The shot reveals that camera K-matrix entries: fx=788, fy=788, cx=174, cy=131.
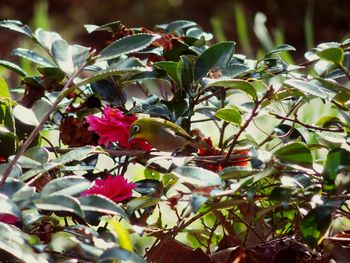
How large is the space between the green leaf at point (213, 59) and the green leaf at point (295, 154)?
0.17 metres

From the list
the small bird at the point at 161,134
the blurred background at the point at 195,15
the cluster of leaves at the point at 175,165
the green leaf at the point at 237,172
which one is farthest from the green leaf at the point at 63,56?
the blurred background at the point at 195,15

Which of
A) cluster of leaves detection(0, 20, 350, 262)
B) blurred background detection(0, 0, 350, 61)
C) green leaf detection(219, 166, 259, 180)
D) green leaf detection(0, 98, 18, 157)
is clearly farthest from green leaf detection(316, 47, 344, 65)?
blurred background detection(0, 0, 350, 61)

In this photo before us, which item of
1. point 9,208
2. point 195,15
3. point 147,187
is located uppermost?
point 9,208

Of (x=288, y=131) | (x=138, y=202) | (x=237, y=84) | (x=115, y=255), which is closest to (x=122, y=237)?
(x=115, y=255)

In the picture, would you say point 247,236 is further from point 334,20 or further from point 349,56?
point 334,20

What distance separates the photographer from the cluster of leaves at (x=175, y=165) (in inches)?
30.3

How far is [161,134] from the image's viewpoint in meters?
0.91

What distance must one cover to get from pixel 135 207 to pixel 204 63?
0.20 m

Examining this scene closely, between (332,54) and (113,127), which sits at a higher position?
(332,54)

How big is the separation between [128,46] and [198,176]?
16 centimetres

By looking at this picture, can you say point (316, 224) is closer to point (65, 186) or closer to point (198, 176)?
point (198, 176)

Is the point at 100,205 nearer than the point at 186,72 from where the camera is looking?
Yes

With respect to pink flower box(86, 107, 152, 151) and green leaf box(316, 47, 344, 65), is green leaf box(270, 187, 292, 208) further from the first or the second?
pink flower box(86, 107, 152, 151)

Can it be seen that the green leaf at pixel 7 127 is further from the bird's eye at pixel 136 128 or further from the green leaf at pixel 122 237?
the green leaf at pixel 122 237
